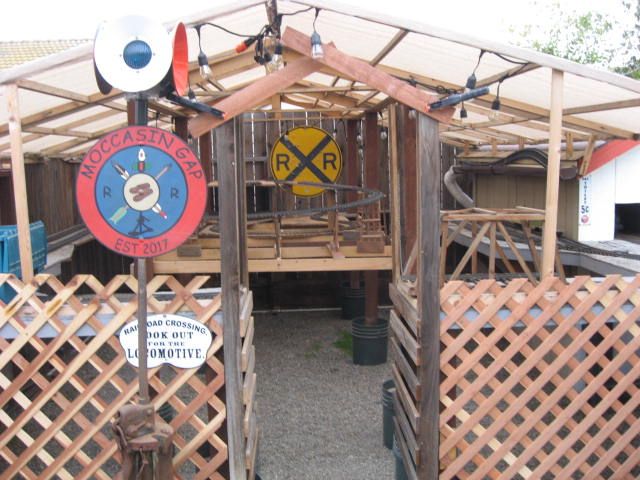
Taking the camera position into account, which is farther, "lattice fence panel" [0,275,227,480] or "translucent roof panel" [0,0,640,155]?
"translucent roof panel" [0,0,640,155]

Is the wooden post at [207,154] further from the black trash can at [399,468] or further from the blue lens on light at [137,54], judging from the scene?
the blue lens on light at [137,54]

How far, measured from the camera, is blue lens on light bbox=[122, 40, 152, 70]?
3127 mm

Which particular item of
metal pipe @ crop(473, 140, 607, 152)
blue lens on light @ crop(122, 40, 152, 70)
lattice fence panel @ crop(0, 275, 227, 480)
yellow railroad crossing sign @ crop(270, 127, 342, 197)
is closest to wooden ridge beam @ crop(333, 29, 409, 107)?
blue lens on light @ crop(122, 40, 152, 70)

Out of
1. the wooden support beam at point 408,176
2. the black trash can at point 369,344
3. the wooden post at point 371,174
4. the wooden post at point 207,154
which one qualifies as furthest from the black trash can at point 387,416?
the wooden post at point 207,154

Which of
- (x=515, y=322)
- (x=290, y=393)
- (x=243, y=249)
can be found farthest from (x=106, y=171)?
(x=290, y=393)

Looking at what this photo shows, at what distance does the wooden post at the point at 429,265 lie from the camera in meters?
3.95

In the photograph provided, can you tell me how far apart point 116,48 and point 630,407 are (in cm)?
388

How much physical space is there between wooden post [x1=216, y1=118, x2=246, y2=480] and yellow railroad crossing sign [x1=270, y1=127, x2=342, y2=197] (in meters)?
4.86

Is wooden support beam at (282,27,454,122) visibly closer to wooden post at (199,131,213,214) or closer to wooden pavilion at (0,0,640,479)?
wooden pavilion at (0,0,640,479)

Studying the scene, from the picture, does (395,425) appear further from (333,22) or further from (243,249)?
(333,22)

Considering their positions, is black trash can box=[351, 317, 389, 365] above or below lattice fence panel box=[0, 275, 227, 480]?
below

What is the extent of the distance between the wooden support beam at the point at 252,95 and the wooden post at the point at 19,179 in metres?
1.28

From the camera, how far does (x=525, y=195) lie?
10.1 m

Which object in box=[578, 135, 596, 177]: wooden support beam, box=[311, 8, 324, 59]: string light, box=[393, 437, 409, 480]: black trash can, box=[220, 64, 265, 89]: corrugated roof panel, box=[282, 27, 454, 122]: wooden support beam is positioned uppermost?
box=[220, 64, 265, 89]: corrugated roof panel
